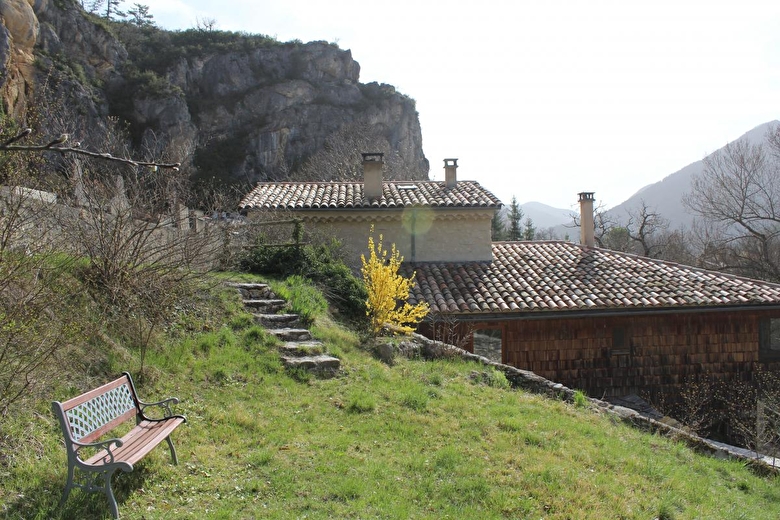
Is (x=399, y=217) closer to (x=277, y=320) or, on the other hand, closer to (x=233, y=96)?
(x=277, y=320)

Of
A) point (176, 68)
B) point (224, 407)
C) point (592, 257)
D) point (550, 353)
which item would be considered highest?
point (176, 68)

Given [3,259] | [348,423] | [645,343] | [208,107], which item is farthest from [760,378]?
[208,107]

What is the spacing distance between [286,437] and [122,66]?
4549cm

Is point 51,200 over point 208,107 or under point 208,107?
under

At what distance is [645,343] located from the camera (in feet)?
40.8

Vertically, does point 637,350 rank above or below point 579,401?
below

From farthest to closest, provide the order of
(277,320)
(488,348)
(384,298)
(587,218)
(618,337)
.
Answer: (488,348), (587,218), (618,337), (384,298), (277,320)

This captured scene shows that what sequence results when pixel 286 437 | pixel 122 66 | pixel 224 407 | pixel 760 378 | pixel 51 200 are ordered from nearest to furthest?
pixel 286 437 → pixel 224 407 → pixel 51 200 → pixel 760 378 → pixel 122 66

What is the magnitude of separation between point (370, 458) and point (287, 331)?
12.2 feet

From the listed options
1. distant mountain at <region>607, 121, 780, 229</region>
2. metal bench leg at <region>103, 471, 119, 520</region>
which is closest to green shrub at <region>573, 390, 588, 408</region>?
metal bench leg at <region>103, 471, 119, 520</region>

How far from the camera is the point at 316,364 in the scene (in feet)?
23.8

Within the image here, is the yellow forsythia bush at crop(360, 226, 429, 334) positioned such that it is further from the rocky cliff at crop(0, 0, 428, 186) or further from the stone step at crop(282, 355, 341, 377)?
the rocky cliff at crop(0, 0, 428, 186)

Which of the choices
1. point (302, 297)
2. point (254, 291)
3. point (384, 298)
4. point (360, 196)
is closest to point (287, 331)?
point (302, 297)

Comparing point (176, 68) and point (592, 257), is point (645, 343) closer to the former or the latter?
point (592, 257)
